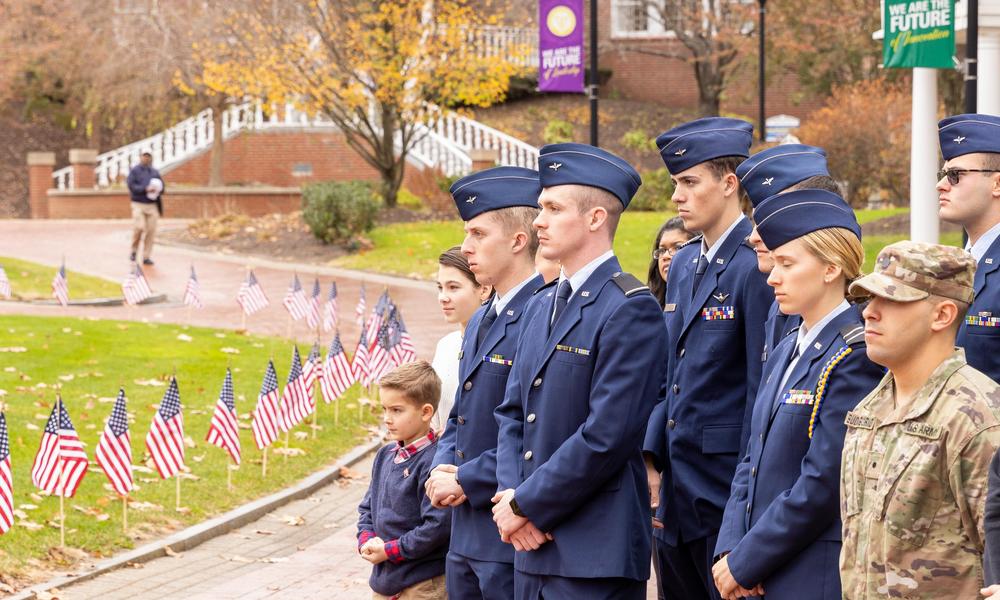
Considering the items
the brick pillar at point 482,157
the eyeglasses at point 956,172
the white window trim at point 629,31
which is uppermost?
the white window trim at point 629,31

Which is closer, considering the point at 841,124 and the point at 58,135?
the point at 841,124

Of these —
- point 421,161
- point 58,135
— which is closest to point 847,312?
point 421,161

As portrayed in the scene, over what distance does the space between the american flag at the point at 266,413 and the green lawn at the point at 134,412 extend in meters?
0.38

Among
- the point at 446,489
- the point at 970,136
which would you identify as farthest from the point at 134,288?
the point at 970,136

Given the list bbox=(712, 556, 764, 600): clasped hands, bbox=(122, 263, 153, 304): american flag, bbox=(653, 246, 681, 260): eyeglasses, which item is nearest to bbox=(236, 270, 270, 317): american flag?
bbox=(122, 263, 153, 304): american flag

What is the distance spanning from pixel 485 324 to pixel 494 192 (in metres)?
0.56

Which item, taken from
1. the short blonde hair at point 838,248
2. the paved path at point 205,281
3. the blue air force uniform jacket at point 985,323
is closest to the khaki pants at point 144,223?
the paved path at point 205,281

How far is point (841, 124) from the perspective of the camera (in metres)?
32.6

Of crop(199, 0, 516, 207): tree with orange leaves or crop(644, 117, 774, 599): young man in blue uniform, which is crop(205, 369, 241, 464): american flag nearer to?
crop(644, 117, 774, 599): young man in blue uniform

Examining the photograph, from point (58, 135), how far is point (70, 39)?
22.0 ft

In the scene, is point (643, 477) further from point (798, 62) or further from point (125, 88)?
point (125, 88)

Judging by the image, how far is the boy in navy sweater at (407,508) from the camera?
6.48 metres

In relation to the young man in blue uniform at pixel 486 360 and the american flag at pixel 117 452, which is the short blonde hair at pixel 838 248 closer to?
the young man in blue uniform at pixel 486 360

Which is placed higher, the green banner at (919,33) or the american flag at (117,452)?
the green banner at (919,33)
